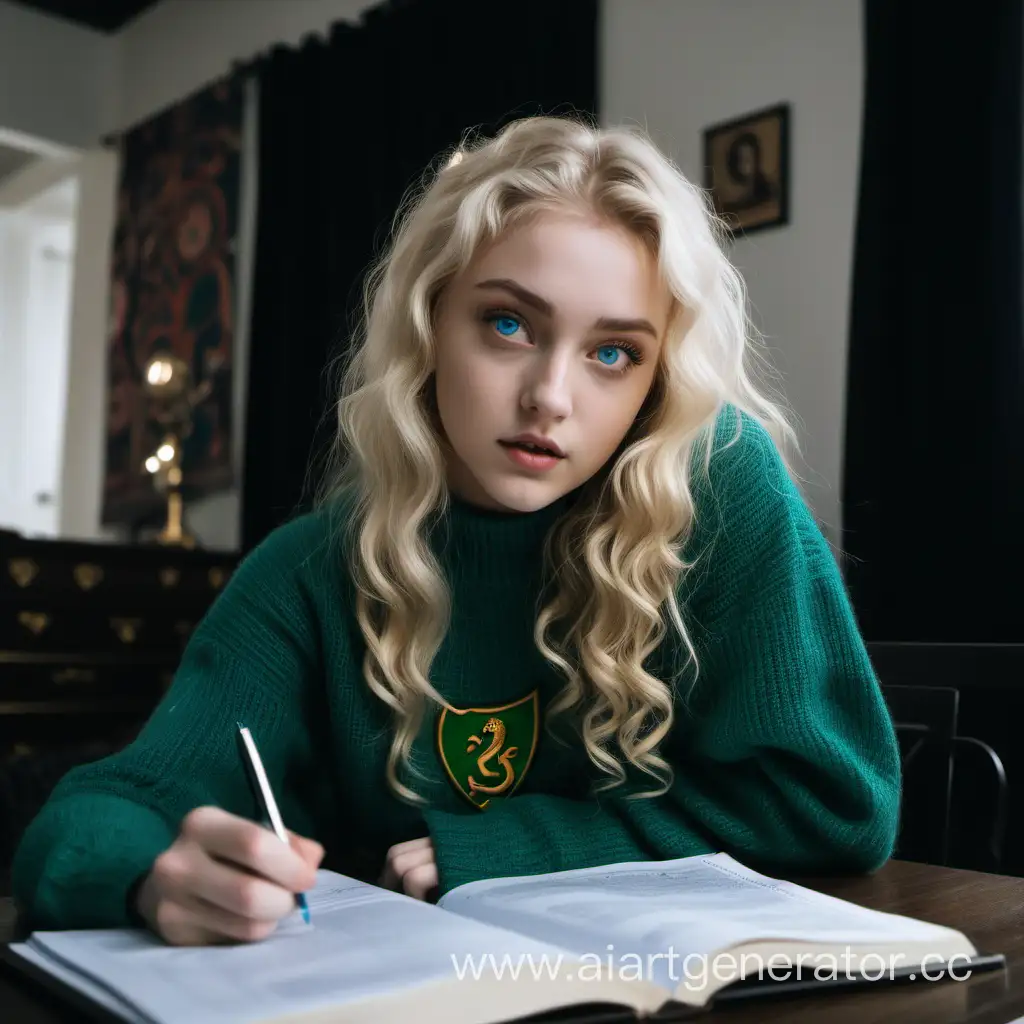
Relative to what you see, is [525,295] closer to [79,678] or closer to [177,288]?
[79,678]

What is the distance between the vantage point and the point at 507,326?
0.85 metres

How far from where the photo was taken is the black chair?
3.74 feet

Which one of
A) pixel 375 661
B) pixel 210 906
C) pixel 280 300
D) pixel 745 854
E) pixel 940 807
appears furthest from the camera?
pixel 280 300

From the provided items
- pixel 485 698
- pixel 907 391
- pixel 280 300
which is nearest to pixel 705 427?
pixel 485 698

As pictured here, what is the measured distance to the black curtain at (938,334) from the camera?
1967mm

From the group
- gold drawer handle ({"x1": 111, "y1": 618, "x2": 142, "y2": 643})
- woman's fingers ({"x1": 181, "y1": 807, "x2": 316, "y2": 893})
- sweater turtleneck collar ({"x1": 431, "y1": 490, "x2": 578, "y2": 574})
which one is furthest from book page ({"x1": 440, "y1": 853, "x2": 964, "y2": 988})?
gold drawer handle ({"x1": 111, "y1": 618, "x2": 142, "y2": 643})

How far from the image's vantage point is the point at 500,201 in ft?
2.94

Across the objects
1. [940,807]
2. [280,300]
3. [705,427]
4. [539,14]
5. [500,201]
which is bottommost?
[940,807]

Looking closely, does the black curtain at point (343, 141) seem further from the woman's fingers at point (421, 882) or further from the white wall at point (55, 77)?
the woman's fingers at point (421, 882)

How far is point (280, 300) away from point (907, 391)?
6.65ft

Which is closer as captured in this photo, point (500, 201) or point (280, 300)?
point (500, 201)

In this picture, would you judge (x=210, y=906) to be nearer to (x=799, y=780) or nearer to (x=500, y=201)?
(x=799, y=780)

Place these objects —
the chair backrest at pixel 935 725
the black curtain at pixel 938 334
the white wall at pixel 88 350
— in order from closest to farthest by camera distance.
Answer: the chair backrest at pixel 935 725 → the black curtain at pixel 938 334 → the white wall at pixel 88 350

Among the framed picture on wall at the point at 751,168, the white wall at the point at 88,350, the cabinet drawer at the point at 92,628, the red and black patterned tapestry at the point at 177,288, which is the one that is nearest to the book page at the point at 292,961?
the framed picture on wall at the point at 751,168
